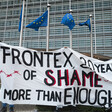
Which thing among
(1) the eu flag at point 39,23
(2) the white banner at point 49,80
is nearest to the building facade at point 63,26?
(1) the eu flag at point 39,23

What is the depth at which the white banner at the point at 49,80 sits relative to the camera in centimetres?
326

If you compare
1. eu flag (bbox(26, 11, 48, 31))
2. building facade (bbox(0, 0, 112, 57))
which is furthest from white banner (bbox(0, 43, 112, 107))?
building facade (bbox(0, 0, 112, 57))

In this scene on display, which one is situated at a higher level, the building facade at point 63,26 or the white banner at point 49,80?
the building facade at point 63,26

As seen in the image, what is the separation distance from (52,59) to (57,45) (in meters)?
17.0

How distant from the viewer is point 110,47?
62.9 ft

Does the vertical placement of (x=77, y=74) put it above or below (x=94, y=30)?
below

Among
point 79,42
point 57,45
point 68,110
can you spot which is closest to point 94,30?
point 79,42

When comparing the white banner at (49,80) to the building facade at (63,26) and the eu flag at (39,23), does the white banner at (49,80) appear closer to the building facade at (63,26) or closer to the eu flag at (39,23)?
the eu flag at (39,23)

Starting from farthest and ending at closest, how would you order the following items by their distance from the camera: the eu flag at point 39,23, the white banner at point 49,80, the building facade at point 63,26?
the building facade at point 63,26 < the eu flag at point 39,23 < the white banner at point 49,80

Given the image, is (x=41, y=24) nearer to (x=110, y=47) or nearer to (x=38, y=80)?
(x=38, y=80)

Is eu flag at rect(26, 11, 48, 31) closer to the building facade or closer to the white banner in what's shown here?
the white banner

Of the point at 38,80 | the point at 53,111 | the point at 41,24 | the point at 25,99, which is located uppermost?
the point at 41,24

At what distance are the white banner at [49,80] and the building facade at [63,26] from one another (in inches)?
633

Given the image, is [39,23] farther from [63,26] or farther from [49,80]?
[63,26]
